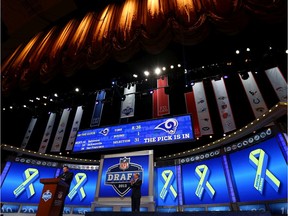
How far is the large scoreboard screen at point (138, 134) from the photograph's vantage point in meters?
6.04

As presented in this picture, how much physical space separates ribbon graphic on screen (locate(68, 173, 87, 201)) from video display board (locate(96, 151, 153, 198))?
1489 mm

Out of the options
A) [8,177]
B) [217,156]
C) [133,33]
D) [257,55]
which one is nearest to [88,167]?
[8,177]

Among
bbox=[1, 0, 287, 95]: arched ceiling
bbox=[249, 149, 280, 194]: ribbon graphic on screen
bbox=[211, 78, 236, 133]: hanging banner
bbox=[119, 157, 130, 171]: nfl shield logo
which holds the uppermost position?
bbox=[211, 78, 236, 133]: hanging banner

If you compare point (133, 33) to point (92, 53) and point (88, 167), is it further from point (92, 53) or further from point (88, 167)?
point (88, 167)

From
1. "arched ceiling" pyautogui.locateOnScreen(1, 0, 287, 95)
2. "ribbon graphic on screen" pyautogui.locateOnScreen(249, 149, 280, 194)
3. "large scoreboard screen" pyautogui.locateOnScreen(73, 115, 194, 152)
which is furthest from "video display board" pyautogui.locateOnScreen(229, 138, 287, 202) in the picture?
"arched ceiling" pyautogui.locateOnScreen(1, 0, 287, 95)

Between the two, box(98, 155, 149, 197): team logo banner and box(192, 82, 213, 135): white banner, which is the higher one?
box(192, 82, 213, 135): white banner

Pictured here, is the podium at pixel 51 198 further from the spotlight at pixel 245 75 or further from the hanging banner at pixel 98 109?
the spotlight at pixel 245 75

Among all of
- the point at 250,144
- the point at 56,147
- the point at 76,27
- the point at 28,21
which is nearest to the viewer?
the point at 28,21

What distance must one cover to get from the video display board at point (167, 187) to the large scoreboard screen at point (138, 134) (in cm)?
197

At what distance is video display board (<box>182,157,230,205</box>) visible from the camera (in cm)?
590

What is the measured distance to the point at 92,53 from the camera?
3.30 m

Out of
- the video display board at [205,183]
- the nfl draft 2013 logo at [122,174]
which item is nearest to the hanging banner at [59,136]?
the nfl draft 2013 logo at [122,174]

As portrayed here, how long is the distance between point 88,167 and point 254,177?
670 cm

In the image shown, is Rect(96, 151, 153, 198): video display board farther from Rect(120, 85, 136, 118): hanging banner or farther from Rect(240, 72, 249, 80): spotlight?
Rect(240, 72, 249, 80): spotlight
